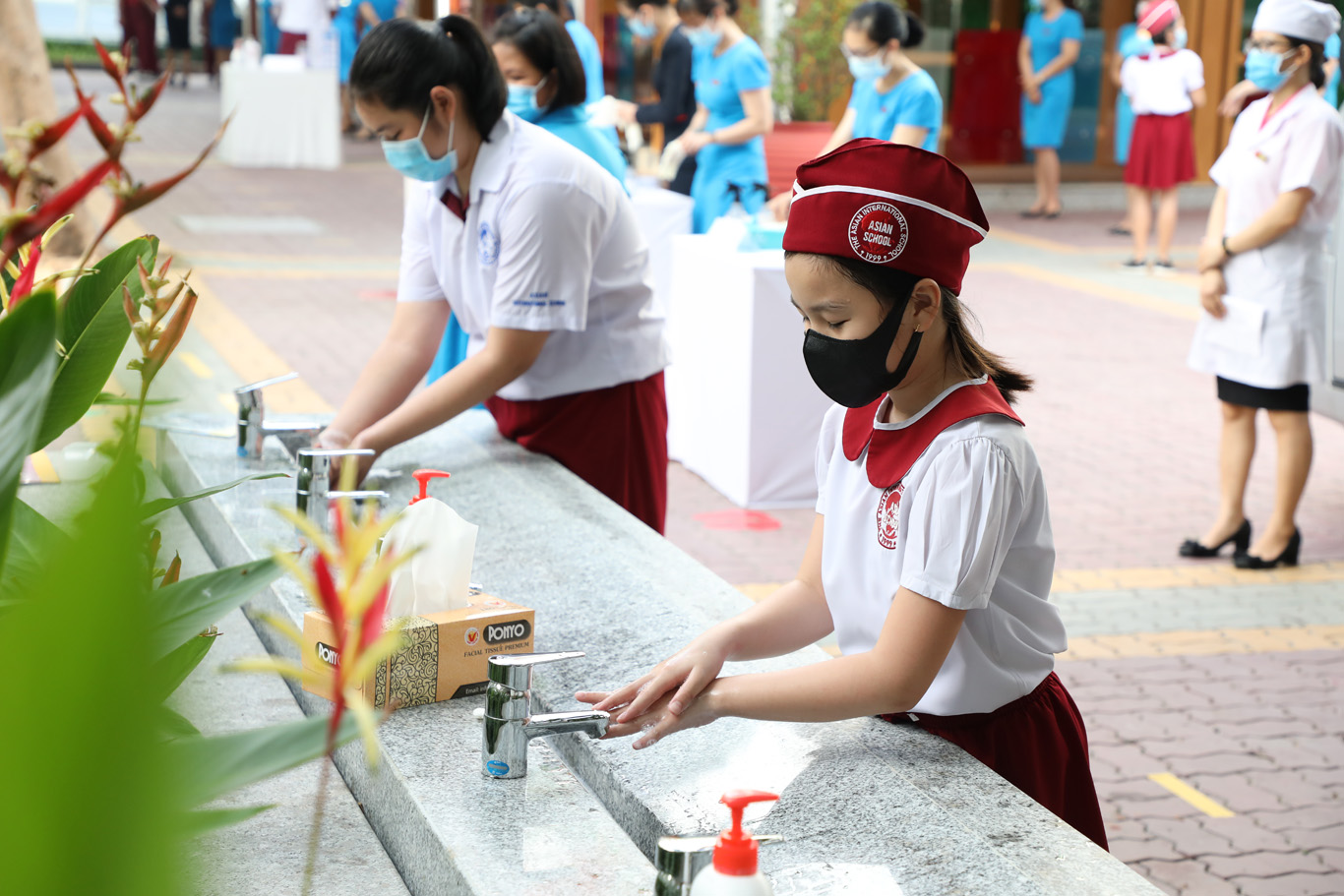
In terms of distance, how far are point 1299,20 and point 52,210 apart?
16.6 ft

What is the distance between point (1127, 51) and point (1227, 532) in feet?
26.6

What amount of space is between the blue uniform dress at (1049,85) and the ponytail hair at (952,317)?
1345 centimetres

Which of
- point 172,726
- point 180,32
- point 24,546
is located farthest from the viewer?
point 180,32

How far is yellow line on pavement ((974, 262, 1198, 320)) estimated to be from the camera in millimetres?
10008

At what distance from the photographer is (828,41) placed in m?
11.4

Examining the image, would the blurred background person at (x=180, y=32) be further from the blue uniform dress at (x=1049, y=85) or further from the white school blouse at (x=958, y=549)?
the white school blouse at (x=958, y=549)

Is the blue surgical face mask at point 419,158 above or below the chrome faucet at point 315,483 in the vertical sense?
above

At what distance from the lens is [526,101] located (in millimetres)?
4879

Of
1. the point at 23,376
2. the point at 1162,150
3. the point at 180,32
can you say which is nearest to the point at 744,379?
the point at 23,376

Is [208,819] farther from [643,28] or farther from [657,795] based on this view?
[643,28]

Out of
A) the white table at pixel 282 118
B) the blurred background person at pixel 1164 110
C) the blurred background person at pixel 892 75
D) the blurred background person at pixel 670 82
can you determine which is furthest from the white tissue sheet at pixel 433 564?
the white table at pixel 282 118

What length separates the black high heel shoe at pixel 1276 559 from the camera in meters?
5.15

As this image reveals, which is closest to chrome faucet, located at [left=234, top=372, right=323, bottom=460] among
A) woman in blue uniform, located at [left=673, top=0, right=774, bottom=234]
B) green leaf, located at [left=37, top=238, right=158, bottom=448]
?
green leaf, located at [left=37, top=238, right=158, bottom=448]

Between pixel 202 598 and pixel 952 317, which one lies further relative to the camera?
pixel 952 317
